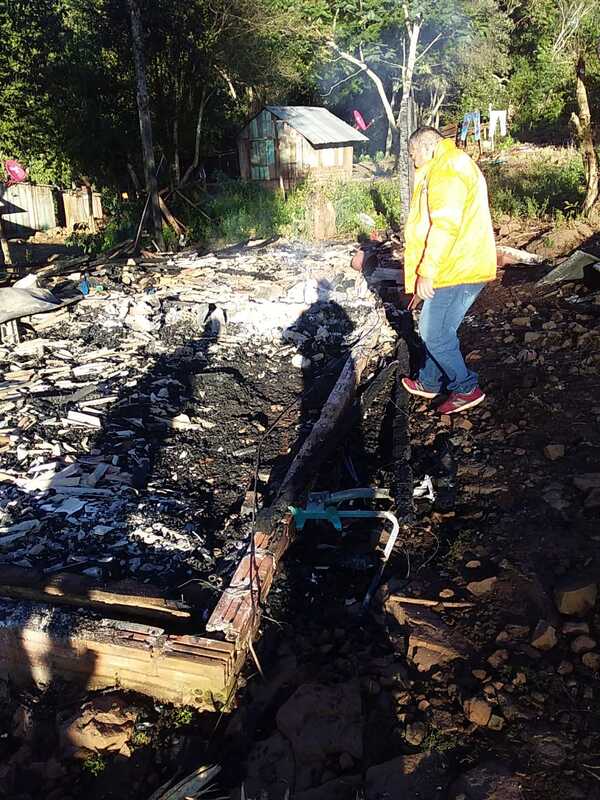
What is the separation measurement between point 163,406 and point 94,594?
3.06 meters

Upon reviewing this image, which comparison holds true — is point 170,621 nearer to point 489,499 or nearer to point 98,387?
point 489,499

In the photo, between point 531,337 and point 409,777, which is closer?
point 409,777

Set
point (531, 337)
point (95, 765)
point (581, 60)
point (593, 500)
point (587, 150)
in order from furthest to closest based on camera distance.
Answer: point (581, 60) < point (587, 150) < point (531, 337) < point (593, 500) < point (95, 765)

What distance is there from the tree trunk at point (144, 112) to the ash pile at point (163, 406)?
4.28 meters

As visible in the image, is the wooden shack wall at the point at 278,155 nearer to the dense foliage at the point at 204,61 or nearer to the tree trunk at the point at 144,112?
the dense foliage at the point at 204,61

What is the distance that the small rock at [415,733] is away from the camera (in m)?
2.33

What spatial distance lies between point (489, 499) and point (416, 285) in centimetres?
179

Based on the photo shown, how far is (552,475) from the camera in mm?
3848

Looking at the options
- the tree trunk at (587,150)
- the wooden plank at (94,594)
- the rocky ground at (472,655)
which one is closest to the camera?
the rocky ground at (472,655)

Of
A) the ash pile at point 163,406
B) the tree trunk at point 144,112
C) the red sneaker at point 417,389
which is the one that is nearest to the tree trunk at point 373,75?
the tree trunk at point 144,112

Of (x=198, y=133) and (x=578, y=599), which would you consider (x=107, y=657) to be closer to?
(x=578, y=599)

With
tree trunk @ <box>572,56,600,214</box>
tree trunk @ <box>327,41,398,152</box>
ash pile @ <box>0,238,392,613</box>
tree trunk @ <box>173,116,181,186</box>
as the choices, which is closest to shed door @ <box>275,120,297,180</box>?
tree trunk @ <box>173,116,181,186</box>

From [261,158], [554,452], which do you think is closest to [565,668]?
[554,452]

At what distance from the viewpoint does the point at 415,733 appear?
92.7 inches
